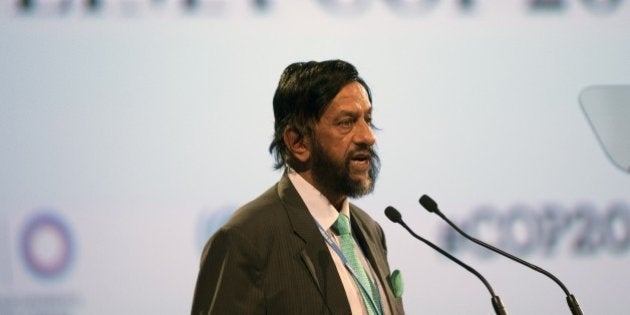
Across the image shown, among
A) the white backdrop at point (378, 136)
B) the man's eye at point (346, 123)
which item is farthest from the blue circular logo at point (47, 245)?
the man's eye at point (346, 123)

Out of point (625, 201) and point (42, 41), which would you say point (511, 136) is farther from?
point (42, 41)

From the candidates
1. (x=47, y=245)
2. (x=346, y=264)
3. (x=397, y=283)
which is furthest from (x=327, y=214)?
(x=47, y=245)

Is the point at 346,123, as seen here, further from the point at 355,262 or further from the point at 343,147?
the point at 355,262

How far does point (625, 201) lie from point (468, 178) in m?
0.59

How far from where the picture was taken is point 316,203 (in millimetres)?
2447

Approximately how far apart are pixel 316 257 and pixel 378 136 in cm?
114

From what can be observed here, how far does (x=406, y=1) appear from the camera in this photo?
138 inches

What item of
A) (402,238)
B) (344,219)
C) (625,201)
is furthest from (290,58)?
(625,201)

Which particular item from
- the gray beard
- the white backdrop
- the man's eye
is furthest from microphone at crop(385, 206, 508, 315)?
the white backdrop

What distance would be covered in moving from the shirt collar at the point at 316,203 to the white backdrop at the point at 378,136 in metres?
0.83

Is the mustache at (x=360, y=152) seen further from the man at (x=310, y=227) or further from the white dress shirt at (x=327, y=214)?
the white dress shirt at (x=327, y=214)

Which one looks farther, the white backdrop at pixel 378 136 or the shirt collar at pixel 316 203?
the white backdrop at pixel 378 136

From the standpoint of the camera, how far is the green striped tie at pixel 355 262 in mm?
2346

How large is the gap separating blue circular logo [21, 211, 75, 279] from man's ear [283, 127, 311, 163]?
1011mm
